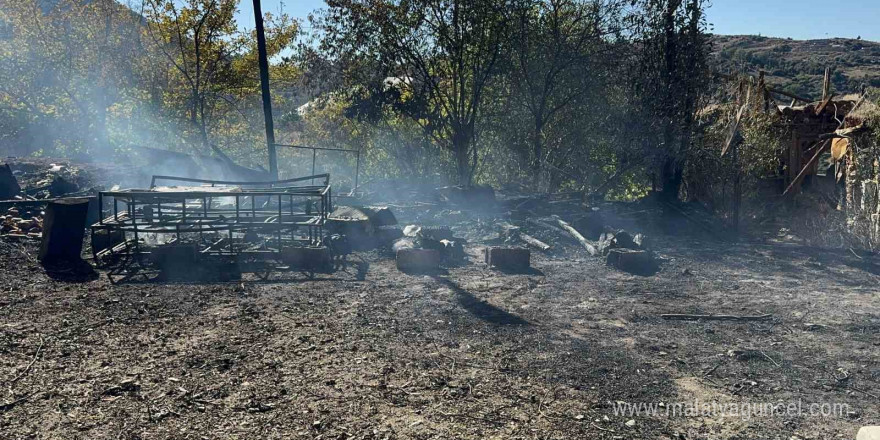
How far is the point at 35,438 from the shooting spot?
387 centimetres

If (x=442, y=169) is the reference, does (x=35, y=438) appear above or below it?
below

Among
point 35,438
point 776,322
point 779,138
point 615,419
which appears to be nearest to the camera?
point 35,438

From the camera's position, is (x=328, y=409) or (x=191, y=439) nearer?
(x=191, y=439)

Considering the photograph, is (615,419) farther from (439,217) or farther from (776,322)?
(439,217)

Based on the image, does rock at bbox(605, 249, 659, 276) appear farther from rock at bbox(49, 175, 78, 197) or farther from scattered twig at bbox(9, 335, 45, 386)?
rock at bbox(49, 175, 78, 197)

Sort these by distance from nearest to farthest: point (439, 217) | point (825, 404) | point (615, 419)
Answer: point (615, 419), point (825, 404), point (439, 217)

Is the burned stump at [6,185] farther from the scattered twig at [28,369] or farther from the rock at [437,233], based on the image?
the scattered twig at [28,369]

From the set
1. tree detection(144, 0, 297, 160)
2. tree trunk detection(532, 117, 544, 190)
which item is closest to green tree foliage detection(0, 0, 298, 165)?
tree detection(144, 0, 297, 160)

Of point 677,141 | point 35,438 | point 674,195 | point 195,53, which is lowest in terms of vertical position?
point 35,438

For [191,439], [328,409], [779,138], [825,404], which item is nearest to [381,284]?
[328,409]

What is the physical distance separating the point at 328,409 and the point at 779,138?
571 inches

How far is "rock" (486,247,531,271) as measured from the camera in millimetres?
9281

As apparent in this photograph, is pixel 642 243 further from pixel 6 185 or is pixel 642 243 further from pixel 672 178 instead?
pixel 6 185

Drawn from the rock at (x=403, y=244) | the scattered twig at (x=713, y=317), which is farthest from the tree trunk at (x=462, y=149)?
the scattered twig at (x=713, y=317)
